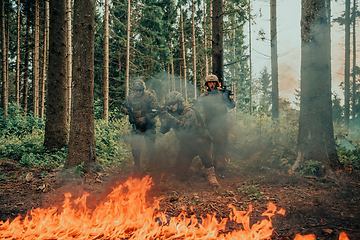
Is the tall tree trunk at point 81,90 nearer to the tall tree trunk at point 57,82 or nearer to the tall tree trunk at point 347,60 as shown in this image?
the tall tree trunk at point 57,82

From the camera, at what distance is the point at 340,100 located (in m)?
22.0

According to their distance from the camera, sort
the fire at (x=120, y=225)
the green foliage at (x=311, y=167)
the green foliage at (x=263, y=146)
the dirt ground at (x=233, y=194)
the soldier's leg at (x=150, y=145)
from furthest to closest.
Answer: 1. the soldier's leg at (x=150, y=145)
2. the green foliage at (x=263, y=146)
3. the green foliage at (x=311, y=167)
4. the dirt ground at (x=233, y=194)
5. the fire at (x=120, y=225)

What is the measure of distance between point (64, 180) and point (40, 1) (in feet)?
51.8

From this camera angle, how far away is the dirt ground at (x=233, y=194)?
365 centimetres

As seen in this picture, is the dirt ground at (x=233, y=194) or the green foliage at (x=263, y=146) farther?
the green foliage at (x=263, y=146)

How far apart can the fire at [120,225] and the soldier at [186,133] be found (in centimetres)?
206

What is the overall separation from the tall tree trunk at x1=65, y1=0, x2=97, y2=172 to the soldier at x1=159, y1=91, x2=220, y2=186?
220 centimetres

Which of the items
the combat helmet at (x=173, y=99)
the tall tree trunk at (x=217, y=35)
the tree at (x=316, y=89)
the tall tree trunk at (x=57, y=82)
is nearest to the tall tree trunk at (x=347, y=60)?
the tall tree trunk at (x=217, y=35)

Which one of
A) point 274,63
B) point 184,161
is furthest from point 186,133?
point 274,63

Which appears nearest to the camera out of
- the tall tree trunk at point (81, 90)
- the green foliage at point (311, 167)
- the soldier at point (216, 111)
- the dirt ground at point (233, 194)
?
the dirt ground at point (233, 194)

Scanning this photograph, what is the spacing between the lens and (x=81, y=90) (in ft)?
19.9

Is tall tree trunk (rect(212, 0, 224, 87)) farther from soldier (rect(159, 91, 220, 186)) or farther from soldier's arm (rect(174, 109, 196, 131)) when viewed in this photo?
soldier's arm (rect(174, 109, 196, 131))

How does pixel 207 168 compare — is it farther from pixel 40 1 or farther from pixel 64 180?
pixel 40 1

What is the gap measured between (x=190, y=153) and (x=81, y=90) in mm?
3536
